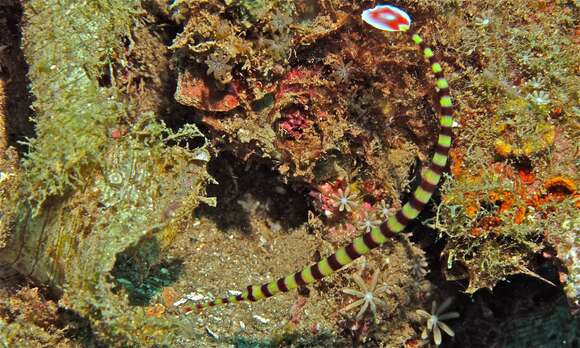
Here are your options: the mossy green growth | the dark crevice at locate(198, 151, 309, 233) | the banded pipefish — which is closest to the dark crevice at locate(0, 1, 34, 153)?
the mossy green growth

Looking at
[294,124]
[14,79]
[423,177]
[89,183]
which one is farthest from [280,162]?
[14,79]

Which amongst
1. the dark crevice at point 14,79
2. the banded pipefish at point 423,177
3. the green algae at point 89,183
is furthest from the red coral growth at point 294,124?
the dark crevice at point 14,79

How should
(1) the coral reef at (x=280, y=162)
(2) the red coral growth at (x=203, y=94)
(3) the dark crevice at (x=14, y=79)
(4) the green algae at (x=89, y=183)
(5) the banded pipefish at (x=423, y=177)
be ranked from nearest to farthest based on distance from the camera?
(5) the banded pipefish at (x=423, y=177)
(4) the green algae at (x=89, y=183)
(1) the coral reef at (x=280, y=162)
(2) the red coral growth at (x=203, y=94)
(3) the dark crevice at (x=14, y=79)

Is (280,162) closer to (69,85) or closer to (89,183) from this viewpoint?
(89,183)

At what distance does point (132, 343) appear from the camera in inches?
143

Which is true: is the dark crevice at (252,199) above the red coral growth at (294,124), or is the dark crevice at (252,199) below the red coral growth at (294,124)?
below

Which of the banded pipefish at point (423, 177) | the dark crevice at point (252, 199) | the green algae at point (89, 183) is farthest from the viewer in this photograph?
the dark crevice at point (252, 199)

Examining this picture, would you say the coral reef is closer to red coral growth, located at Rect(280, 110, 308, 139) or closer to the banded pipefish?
red coral growth, located at Rect(280, 110, 308, 139)

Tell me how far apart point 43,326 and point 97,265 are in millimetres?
1312

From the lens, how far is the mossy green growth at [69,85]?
11.7ft

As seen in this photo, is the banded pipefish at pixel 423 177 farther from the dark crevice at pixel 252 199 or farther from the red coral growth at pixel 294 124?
the dark crevice at pixel 252 199

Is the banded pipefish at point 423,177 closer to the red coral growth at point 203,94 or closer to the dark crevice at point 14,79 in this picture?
the red coral growth at point 203,94

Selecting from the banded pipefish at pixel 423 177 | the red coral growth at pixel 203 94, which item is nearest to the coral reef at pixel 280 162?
the red coral growth at pixel 203 94

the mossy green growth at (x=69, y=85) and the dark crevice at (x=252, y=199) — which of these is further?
the dark crevice at (x=252, y=199)
